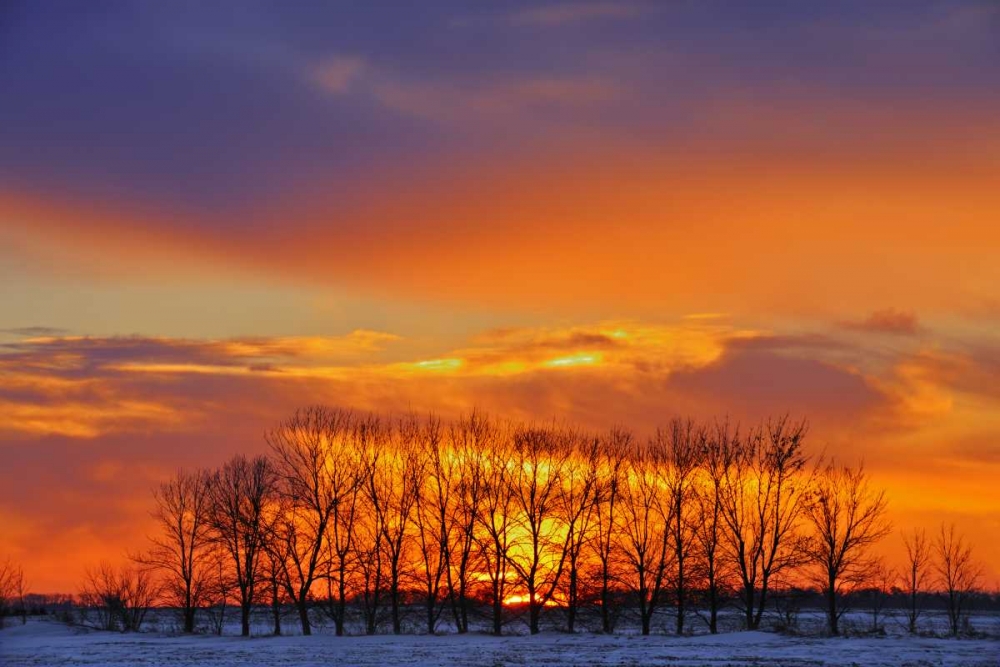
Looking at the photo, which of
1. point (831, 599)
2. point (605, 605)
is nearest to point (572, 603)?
point (605, 605)

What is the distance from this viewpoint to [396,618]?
78.1 metres

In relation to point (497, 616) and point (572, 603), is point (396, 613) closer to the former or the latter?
point (497, 616)

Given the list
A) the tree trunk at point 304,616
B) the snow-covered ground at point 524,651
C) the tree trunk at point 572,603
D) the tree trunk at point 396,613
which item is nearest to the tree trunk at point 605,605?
the tree trunk at point 572,603

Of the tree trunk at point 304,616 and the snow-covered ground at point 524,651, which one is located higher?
the snow-covered ground at point 524,651

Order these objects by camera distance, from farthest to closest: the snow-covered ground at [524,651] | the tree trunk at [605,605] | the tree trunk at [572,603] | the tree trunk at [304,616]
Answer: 1. the tree trunk at [572,603]
2. the tree trunk at [605,605]
3. the tree trunk at [304,616]
4. the snow-covered ground at [524,651]

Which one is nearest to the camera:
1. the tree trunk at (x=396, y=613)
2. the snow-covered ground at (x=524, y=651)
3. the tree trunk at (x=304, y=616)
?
the snow-covered ground at (x=524, y=651)

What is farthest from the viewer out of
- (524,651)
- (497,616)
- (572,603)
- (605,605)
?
(572,603)

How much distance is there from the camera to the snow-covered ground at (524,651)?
45.0 meters

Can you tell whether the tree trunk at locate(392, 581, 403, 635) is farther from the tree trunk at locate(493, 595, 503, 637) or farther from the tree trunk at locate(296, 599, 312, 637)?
the tree trunk at locate(493, 595, 503, 637)

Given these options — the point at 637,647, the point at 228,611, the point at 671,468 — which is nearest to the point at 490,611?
the point at 671,468

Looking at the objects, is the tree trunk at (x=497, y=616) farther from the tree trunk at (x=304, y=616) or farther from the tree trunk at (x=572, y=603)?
the tree trunk at (x=304, y=616)

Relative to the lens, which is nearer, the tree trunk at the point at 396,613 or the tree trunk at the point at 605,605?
the tree trunk at the point at 605,605

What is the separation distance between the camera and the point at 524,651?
2076 inches

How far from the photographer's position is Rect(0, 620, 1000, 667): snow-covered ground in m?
45.0
